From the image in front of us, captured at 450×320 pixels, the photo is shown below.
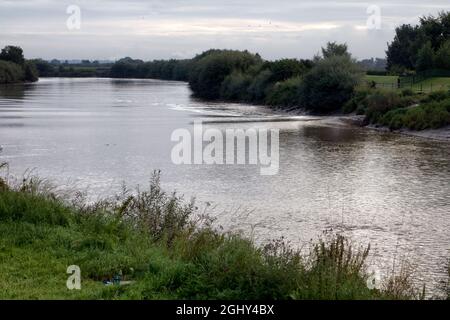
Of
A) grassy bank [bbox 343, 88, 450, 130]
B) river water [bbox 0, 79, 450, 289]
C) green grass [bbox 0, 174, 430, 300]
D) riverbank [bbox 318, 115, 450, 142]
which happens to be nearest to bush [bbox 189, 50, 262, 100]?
riverbank [bbox 318, 115, 450, 142]

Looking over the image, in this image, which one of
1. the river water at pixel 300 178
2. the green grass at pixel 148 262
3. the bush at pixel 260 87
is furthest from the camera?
the bush at pixel 260 87

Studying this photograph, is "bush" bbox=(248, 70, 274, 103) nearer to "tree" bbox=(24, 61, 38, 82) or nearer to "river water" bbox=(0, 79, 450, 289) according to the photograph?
"river water" bbox=(0, 79, 450, 289)

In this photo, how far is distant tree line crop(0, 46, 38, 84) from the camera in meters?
120

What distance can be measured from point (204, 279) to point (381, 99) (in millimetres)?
39221

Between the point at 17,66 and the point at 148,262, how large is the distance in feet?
408

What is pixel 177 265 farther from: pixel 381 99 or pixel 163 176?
pixel 381 99

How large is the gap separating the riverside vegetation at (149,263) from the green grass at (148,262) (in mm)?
12

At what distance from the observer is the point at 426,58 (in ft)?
196

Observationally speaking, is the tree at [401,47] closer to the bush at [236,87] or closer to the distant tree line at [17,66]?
the bush at [236,87]

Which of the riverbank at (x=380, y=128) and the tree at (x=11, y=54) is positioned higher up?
the tree at (x=11, y=54)

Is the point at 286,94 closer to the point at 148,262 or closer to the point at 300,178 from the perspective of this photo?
the point at 300,178

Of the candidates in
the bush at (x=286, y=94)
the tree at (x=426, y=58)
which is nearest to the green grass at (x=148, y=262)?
the bush at (x=286, y=94)

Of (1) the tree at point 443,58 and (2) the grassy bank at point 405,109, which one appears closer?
(2) the grassy bank at point 405,109

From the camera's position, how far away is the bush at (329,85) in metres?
53.8
